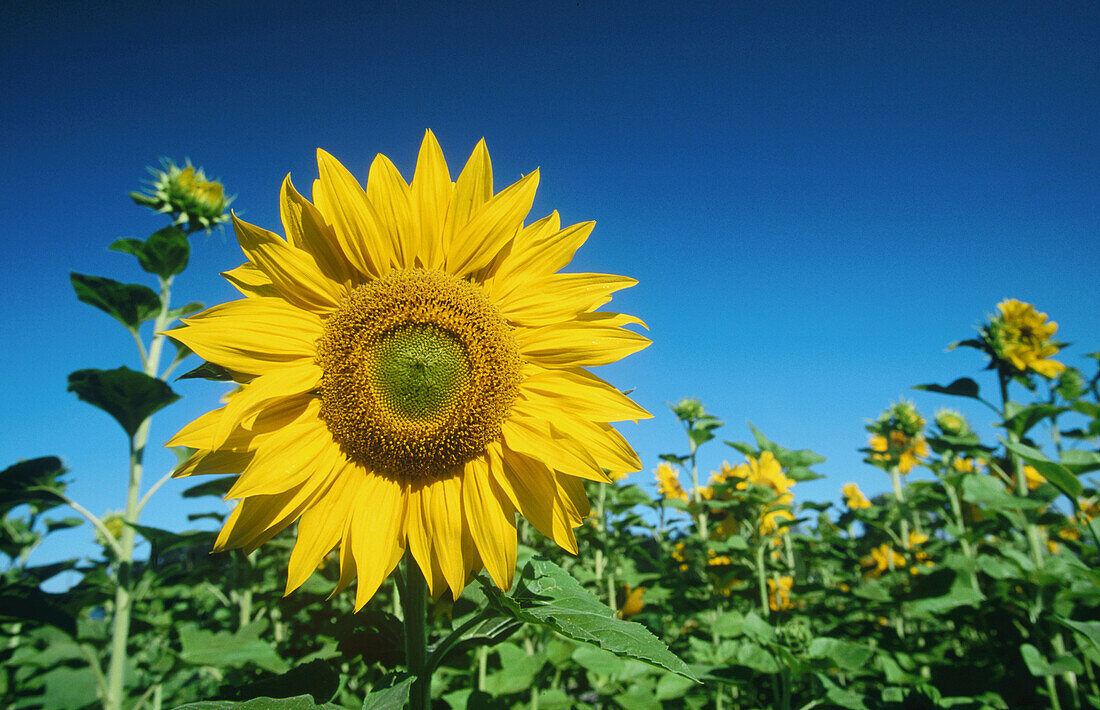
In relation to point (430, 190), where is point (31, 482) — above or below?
below

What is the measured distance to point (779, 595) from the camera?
5117 mm

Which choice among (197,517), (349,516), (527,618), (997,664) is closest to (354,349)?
(349,516)

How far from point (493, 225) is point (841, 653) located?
2397 millimetres

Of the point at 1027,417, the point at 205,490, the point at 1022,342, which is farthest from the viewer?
the point at 1022,342

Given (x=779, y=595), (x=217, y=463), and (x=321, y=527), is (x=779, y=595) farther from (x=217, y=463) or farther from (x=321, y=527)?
(x=217, y=463)

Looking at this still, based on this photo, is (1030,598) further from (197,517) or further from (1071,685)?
(197,517)

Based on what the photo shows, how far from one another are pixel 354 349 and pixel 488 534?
0.52 m

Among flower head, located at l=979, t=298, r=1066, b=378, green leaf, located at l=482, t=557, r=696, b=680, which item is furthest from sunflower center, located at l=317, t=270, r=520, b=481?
flower head, located at l=979, t=298, r=1066, b=378

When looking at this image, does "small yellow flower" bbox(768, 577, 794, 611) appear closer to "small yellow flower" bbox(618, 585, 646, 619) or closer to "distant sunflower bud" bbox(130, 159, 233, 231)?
"small yellow flower" bbox(618, 585, 646, 619)

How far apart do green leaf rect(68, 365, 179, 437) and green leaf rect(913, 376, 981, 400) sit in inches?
148

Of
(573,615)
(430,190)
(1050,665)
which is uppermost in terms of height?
(430,190)

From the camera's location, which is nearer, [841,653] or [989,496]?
[841,653]

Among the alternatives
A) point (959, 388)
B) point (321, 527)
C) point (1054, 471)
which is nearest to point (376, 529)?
point (321, 527)

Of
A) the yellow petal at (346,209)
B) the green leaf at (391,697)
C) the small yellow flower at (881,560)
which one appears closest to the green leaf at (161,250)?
the yellow petal at (346,209)
